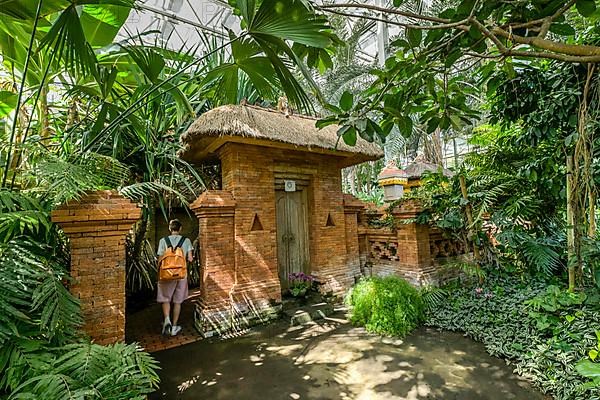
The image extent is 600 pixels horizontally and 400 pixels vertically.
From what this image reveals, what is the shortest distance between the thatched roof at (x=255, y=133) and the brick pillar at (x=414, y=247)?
4.87 ft

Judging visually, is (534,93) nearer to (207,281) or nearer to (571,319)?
(571,319)

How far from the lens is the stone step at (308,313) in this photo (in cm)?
461

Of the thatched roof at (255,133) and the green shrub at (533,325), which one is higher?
the thatched roof at (255,133)

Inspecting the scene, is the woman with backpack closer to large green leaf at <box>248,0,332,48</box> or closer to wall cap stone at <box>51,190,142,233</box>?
wall cap stone at <box>51,190,142,233</box>

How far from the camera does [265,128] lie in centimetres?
459

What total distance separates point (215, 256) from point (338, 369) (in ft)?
8.07

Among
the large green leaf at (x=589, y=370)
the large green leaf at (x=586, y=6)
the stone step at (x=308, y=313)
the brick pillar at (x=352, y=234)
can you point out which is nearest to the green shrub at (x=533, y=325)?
the large green leaf at (x=589, y=370)

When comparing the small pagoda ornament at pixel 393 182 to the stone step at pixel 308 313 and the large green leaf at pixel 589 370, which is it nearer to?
the stone step at pixel 308 313

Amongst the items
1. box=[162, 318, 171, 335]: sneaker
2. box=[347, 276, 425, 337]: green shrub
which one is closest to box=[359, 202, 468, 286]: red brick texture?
box=[347, 276, 425, 337]: green shrub

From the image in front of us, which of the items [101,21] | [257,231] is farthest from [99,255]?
[101,21]

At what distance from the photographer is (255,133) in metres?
4.36

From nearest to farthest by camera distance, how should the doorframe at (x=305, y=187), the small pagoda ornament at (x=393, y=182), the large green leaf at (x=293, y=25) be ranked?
the large green leaf at (x=293, y=25)
the doorframe at (x=305, y=187)
the small pagoda ornament at (x=393, y=182)

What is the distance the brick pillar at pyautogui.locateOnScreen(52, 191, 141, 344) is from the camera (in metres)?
2.49

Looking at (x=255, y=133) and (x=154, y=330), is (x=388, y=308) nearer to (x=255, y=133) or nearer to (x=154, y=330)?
(x=255, y=133)
